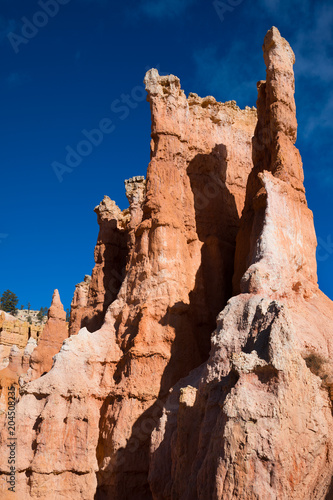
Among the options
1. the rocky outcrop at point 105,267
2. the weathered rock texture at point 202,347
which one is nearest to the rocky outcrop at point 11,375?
the rocky outcrop at point 105,267

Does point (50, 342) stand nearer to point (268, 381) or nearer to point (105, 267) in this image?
point (105, 267)

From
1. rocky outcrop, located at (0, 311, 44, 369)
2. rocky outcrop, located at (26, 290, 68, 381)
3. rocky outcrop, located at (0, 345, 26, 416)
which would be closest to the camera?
rocky outcrop, located at (26, 290, 68, 381)

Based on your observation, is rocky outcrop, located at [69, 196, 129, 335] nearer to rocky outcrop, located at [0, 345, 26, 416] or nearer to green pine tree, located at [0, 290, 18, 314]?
rocky outcrop, located at [0, 345, 26, 416]

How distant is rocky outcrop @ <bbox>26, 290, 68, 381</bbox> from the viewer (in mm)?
25094

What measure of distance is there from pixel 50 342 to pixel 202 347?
12935mm

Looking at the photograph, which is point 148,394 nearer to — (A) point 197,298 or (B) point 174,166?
(A) point 197,298

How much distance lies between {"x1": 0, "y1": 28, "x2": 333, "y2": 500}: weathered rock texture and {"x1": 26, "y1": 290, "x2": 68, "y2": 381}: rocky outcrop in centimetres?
574

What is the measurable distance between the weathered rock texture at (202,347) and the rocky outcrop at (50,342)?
18.8 ft

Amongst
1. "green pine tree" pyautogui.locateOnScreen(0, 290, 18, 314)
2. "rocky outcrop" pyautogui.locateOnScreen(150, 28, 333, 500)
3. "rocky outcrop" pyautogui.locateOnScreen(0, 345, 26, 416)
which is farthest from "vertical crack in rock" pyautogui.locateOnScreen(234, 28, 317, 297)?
"green pine tree" pyautogui.locateOnScreen(0, 290, 18, 314)

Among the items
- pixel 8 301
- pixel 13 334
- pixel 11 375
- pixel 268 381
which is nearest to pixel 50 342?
pixel 11 375

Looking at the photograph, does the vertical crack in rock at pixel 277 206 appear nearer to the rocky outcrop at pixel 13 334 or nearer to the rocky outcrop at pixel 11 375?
the rocky outcrop at pixel 11 375

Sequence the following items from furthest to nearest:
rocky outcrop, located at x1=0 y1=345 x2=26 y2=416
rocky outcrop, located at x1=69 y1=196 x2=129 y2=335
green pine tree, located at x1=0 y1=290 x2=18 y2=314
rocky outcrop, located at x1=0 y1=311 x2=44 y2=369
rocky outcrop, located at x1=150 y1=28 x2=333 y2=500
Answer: green pine tree, located at x1=0 y1=290 x2=18 y2=314, rocky outcrop, located at x1=0 y1=311 x2=44 y2=369, rocky outcrop, located at x1=0 y1=345 x2=26 y2=416, rocky outcrop, located at x1=69 y1=196 x2=129 y2=335, rocky outcrop, located at x1=150 y1=28 x2=333 y2=500

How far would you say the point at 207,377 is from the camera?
425 inches

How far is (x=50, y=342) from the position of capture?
26141 millimetres
